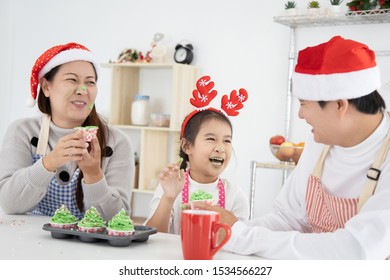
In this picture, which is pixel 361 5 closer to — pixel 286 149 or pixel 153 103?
pixel 286 149

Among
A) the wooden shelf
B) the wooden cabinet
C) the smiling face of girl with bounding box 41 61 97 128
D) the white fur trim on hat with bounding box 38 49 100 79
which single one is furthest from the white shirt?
the wooden cabinet

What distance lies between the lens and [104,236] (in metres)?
1.61

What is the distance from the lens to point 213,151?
2.29m

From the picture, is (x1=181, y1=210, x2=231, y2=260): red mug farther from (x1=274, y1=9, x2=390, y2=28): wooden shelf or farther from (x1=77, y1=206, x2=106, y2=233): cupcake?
(x1=274, y1=9, x2=390, y2=28): wooden shelf

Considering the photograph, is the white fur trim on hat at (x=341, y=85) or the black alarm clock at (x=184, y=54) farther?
the black alarm clock at (x=184, y=54)

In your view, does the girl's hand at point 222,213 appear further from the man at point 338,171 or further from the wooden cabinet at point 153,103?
the wooden cabinet at point 153,103

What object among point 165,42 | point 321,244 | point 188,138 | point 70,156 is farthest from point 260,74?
point 321,244

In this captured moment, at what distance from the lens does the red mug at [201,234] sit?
141 cm

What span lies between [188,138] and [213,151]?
145 mm

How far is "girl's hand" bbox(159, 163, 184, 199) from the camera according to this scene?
1.86m

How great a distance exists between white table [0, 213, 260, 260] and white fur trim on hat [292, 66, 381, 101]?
1.56 ft

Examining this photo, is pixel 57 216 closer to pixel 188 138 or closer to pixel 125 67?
pixel 188 138

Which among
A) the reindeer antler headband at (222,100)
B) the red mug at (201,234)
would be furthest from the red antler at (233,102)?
the red mug at (201,234)
